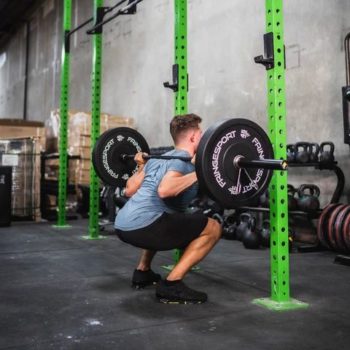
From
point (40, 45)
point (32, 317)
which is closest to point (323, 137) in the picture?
point (32, 317)

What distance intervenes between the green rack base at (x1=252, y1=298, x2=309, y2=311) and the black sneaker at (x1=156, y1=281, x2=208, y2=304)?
0.88ft

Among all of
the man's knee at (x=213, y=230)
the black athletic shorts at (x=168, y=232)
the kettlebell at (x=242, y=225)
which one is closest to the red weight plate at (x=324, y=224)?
the kettlebell at (x=242, y=225)

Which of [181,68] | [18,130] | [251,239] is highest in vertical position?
[18,130]

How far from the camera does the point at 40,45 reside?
11.2m

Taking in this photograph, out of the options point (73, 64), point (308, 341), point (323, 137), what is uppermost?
point (73, 64)

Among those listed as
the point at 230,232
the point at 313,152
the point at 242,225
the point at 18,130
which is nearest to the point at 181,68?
the point at 313,152

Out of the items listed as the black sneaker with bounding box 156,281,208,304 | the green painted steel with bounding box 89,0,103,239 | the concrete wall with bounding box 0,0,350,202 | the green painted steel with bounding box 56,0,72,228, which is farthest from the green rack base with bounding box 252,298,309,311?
the green painted steel with bounding box 56,0,72,228

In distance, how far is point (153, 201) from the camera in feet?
7.37

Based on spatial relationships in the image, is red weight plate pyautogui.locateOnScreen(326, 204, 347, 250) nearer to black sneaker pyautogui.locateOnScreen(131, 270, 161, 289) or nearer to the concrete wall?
the concrete wall

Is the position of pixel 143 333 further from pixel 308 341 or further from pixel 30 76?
pixel 30 76

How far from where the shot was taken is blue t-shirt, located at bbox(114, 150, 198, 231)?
87.0 inches

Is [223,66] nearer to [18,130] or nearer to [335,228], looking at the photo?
[335,228]

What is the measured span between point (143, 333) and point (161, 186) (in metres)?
0.67

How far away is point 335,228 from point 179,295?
1.74 m
